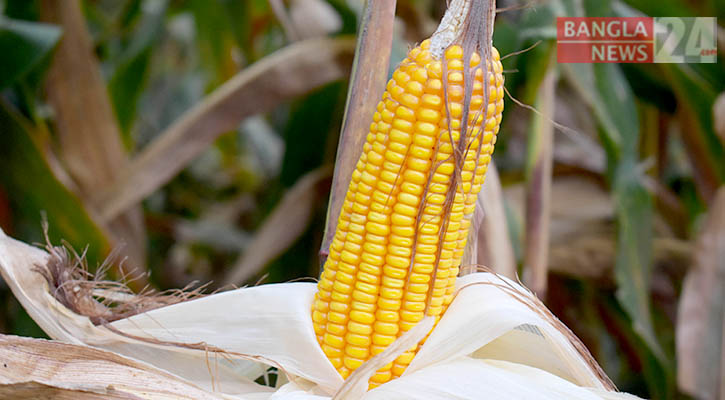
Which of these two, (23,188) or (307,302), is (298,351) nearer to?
(307,302)

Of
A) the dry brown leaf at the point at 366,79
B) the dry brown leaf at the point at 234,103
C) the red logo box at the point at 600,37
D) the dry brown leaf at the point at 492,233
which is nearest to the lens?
the dry brown leaf at the point at 366,79

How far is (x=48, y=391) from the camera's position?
50 centimetres

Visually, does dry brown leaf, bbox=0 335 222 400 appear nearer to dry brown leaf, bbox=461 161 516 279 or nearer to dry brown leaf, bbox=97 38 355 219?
dry brown leaf, bbox=461 161 516 279

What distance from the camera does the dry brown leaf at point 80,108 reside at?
1320mm

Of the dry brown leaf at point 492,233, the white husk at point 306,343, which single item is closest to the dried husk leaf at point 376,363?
the white husk at point 306,343

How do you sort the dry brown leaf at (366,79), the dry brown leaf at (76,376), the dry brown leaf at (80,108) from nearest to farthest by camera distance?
1. the dry brown leaf at (76,376)
2. the dry brown leaf at (366,79)
3. the dry brown leaf at (80,108)

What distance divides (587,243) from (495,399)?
1.02 metres

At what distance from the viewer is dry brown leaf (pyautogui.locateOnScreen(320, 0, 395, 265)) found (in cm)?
60

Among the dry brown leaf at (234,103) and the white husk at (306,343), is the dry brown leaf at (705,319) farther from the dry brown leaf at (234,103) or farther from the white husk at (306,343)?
the dry brown leaf at (234,103)

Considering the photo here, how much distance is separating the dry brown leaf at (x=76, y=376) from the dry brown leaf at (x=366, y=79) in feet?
0.88

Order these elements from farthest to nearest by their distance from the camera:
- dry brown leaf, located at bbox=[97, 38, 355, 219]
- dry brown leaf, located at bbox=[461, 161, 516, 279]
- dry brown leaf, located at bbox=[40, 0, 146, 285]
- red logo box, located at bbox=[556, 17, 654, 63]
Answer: dry brown leaf, located at bbox=[40, 0, 146, 285] < dry brown leaf, located at bbox=[97, 38, 355, 219] < red logo box, located at bbox=[556, 17, 654, 63] < dry brown leaf, located at bbox=[461, 161, 516, 279]

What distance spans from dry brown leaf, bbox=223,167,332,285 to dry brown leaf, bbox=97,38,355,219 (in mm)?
233

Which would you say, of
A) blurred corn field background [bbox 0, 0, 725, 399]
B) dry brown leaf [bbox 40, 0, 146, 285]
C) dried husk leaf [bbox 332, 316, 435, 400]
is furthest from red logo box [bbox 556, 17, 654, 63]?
dry brown leaf [bbox 40, 0, 146, 285]

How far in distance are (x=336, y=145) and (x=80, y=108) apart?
2.03 feet
